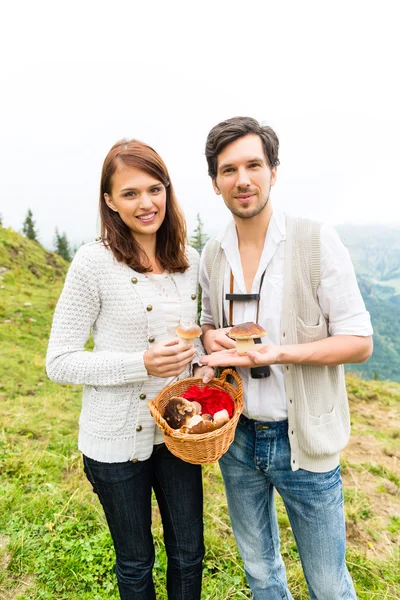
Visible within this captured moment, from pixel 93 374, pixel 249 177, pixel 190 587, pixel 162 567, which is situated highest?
pixel 249 177

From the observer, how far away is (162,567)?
353 cm

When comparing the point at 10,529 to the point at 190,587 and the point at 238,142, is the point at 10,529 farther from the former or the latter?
the point at 238,142

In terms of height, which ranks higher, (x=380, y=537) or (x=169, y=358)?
(x=169, y=358)

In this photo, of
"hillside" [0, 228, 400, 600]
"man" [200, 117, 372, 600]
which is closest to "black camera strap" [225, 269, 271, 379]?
"man" [200, 117, 372, 600]

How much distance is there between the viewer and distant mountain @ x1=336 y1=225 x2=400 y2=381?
122 meters

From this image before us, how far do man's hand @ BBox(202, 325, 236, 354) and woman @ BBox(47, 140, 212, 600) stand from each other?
0.21 meters

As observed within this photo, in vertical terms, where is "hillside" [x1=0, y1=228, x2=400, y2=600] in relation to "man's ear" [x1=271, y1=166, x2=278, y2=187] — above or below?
below

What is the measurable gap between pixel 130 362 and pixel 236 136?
1.62 metres

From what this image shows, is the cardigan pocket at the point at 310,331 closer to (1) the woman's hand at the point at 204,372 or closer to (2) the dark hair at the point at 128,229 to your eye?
(1) the woman's hand at the point at 204,372

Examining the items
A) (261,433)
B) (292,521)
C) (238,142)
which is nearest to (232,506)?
(292,521)

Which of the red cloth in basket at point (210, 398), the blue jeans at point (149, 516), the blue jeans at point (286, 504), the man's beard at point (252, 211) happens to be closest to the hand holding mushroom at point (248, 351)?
the red cloth in basket at point (210, 398)

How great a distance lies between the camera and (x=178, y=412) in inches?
86.9

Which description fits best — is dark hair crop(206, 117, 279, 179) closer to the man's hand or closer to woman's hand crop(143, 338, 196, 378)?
the man's hand

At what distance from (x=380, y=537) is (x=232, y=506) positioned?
261 centimetres
